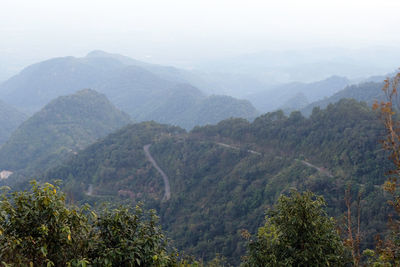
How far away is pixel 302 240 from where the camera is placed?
732 centimetres

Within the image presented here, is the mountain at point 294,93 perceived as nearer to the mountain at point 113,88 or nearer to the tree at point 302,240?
the mountain at point 113,88

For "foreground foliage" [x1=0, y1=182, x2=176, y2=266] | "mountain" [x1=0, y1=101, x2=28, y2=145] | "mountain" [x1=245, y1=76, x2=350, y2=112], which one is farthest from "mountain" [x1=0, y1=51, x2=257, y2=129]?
"foreground foliage" [x1=0, y1=182, x2=176, y2=266]

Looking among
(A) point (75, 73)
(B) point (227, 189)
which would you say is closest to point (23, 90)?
(A) point (75, 73)

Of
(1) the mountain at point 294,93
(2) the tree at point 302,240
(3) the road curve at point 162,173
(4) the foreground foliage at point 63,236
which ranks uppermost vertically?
(4) the foreground foliage at point 63,236

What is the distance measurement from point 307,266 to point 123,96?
14968cm

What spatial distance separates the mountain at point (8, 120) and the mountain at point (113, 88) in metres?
23.4

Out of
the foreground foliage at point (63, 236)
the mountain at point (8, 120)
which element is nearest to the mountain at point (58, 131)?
the mountain at point (8, 120)

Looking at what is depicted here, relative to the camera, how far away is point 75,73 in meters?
169

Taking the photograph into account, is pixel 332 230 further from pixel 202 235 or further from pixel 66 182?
pixel 66 182

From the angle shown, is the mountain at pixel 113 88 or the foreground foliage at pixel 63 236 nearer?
the foreground foliage at pixel 63 236

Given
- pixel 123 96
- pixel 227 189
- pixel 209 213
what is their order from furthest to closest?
pixel 123 96, pixel 227 189, pixel 209 213

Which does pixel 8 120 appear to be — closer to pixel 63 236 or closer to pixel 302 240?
pixel 63 236

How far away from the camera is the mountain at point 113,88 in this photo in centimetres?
12019

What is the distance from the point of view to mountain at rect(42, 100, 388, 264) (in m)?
27.5
